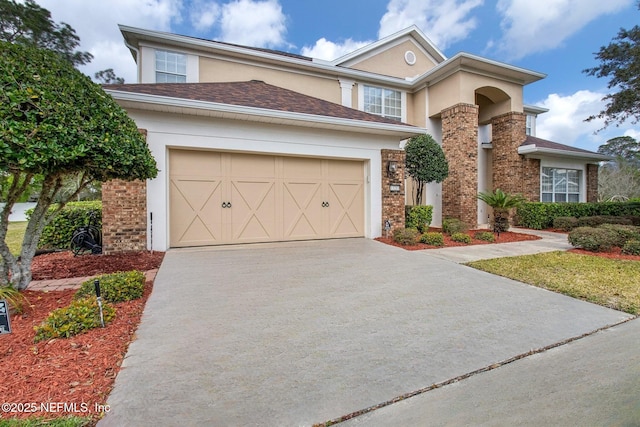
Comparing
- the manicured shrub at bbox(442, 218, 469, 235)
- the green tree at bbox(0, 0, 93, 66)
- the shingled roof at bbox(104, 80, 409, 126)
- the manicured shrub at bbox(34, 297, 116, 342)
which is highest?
the green tree at bbox(0, 0, 93, 66)

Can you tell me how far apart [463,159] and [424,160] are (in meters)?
2.37

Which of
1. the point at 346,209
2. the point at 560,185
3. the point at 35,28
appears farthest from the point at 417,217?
the point at 35,28

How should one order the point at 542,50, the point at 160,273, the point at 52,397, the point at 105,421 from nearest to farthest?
the point at 105,421, the point at 52,397, the point at 160,273, the point at 542,50

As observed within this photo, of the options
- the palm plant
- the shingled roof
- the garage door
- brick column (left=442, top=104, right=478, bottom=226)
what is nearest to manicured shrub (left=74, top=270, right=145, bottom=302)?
the garage door

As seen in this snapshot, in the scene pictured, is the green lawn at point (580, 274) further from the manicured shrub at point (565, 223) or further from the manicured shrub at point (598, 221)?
the manicured shrub at point (598, 221)

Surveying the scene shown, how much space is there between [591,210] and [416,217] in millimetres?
9503

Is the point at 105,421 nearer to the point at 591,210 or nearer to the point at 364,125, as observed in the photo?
the point at 364,125

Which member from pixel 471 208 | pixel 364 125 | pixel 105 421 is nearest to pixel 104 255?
pixel 105 421

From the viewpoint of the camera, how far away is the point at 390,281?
16.3 feet

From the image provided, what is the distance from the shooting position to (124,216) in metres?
6.78

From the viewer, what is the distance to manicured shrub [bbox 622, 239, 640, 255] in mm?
7324

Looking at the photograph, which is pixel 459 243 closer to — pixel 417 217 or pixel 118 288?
pixel 417 217

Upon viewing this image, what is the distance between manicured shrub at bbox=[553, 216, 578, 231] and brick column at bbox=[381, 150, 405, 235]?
7407 millimetres

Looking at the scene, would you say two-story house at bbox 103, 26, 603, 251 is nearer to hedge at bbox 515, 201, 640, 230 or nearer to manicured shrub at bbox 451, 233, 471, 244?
hedge at bbox 515, 201, 640, 230
